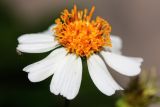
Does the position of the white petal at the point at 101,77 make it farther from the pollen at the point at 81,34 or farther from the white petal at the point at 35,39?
the white petal at the point at 35,39

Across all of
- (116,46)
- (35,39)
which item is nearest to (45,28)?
(116,46)

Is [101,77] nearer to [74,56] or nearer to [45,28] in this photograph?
[74,56]

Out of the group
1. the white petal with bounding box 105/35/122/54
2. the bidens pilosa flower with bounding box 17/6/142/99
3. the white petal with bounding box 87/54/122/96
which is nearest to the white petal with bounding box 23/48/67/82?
the bidens pilosa flower with bounding box 17/6/142/99

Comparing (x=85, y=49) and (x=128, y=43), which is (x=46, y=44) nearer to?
(x=85, y=49)

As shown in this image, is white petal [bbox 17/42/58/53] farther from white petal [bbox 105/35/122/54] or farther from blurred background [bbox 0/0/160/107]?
blurred background [bbox 0/0/160/107]

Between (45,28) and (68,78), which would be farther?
(45,28)

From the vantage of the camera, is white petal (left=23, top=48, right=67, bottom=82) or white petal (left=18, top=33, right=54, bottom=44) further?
white petal (left=18, top=33, right=54, bottom=44)
